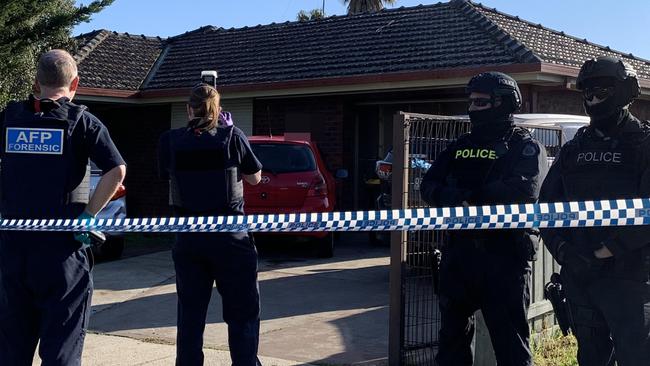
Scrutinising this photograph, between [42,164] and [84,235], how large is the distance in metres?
0.41

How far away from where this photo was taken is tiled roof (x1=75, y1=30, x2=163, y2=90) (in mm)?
15727

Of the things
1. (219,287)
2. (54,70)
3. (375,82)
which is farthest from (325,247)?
(54,70)

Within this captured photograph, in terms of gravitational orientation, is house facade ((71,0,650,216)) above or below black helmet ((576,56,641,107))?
above

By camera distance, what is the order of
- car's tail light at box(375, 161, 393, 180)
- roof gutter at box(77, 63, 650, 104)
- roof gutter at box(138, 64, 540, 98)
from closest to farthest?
car's tail light at box(375, 161, 393, 180)
roof gutter at box(77, 63, 650, 104)
roof gutter at box(138, 64, 540, 98)

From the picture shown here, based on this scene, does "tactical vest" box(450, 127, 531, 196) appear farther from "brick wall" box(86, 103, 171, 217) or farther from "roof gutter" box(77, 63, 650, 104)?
"brick wall" box(86, 103, 171, 217)

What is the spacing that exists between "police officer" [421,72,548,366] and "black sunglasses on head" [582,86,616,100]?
38 centimetres

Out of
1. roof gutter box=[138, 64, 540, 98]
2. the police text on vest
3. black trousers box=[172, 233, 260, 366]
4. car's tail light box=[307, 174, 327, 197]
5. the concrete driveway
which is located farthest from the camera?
roof gutter box=[138, 64, 540, 98]

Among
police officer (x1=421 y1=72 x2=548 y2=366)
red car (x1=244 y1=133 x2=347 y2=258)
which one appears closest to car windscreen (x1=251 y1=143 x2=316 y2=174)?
red car (x1=244 y1=133 x2=347 y2=258)

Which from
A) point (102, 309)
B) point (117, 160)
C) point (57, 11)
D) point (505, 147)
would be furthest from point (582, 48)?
point (117, 160)

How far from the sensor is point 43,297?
12.9ft

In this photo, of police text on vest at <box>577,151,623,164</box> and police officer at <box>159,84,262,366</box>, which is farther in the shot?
police officer at <box>159,84,262,366</box>

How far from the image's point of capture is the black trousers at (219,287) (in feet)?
15.5

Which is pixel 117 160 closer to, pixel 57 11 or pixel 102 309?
pixel 102 309

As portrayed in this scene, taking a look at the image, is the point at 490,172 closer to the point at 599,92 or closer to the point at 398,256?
the point at 599,92
